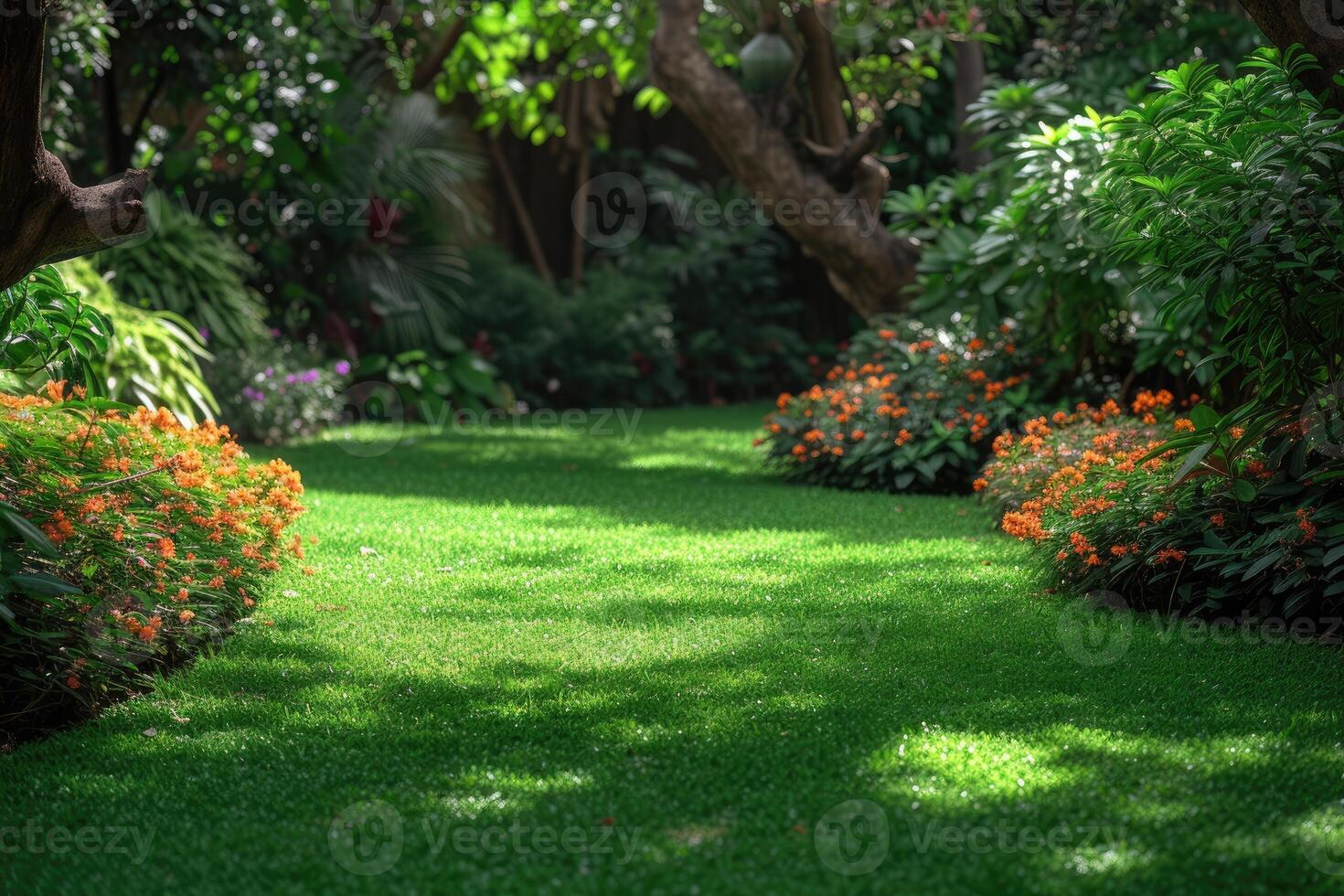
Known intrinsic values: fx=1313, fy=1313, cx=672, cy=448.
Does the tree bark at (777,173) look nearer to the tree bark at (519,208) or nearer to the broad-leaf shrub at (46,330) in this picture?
the broad-leaf shrub at (46,330)

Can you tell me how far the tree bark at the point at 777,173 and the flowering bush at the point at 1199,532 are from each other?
3.45 m

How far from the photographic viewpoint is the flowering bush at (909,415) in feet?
22.8

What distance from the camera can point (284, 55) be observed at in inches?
376

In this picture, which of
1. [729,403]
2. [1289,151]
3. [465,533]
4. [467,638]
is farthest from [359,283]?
[1289,151]

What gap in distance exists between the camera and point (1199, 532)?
4.26m

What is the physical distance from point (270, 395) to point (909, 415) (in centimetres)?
425

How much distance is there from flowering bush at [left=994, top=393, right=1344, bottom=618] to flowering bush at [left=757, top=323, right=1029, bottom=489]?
191 cm

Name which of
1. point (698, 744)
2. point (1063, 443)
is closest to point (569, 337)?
point (1063, 443)

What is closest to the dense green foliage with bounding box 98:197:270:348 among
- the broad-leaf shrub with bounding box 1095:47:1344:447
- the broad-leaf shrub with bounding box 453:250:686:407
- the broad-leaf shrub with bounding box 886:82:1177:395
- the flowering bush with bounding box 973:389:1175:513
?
the broad-leaf shrub with bounding box 453:250:686:407

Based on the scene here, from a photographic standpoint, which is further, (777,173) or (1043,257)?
(777,173)

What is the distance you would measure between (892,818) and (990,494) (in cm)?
343

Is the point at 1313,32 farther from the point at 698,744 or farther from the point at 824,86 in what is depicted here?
the point at 824,86

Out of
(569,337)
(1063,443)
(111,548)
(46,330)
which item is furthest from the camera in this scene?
(569,337)

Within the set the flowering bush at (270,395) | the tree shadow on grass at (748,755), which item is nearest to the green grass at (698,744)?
the tree shadow on grass at (748,755)
